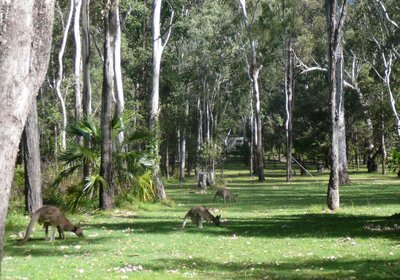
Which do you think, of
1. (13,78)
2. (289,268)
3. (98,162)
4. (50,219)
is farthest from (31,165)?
(13,78)

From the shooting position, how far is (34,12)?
5.54m

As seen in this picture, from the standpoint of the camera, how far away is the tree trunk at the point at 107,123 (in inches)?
835

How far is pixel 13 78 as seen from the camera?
5305mm

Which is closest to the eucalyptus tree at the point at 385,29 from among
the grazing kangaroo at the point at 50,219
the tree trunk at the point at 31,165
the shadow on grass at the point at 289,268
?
the tree trunk at the point at 31,165

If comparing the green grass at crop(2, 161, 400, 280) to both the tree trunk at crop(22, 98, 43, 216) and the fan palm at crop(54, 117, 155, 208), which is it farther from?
the fan palm at crop(54, 117, 155, 208)

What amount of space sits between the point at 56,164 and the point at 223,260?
44.3ft

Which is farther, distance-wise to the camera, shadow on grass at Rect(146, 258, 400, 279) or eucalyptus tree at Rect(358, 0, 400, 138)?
eucalyptus tree at Rect(358, 0, 400, 138)

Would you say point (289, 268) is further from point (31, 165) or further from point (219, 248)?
point (31, 165)

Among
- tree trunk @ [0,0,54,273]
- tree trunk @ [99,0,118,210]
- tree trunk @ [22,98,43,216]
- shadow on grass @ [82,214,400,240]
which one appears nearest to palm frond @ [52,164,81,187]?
tree trunk @ [99,0,118,210]

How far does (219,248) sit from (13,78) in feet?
30.1

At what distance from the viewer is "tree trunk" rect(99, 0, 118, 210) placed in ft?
69.6

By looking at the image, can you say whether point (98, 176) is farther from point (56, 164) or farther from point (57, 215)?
point (57, 215)

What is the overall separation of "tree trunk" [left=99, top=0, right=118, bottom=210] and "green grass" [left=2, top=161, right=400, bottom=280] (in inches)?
27.0

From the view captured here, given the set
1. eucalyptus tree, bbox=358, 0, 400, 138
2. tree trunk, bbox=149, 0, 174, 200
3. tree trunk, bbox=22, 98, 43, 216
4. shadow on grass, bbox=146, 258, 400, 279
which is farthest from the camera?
eucalyptus tree, bbox=358, 0, 400, 138
